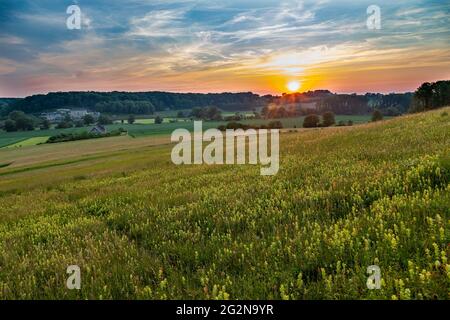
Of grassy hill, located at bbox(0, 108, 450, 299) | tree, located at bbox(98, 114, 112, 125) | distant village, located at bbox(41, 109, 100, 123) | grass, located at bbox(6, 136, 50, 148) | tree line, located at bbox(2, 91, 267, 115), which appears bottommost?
grass, located at bbox(6, 136, 50, 148)

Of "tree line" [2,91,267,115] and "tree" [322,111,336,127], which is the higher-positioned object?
"tree line" [2,91,267,115]

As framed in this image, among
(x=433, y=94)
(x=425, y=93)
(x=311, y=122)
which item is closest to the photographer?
(x=433, y=94)

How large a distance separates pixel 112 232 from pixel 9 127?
16031 centimetres

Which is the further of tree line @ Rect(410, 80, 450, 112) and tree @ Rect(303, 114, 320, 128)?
tree @ Rect(303, 114, 320, 128)

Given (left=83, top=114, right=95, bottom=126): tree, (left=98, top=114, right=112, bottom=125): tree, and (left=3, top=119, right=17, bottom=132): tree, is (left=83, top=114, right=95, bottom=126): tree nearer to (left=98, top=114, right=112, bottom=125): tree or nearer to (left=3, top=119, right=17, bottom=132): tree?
(left=98, top=114, right=112, bottom=125): tree

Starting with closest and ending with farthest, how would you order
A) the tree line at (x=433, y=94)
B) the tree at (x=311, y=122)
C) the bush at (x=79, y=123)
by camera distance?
the tree line at (x=433, y=94), the tree at (x=311, y=122), the bush at (x=79, y=123)

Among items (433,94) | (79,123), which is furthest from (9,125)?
(433,94)

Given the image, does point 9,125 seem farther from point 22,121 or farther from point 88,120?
point 88,120

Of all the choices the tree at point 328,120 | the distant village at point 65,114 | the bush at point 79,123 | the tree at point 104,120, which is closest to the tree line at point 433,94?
the tree at point 328,120

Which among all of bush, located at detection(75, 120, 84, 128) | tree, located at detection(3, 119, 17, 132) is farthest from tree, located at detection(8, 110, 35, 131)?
bush, located at detection(75, 120, 84, 128)

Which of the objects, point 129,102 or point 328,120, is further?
point 129,102

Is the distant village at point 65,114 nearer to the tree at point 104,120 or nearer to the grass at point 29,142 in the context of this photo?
the tree at point 104,120
